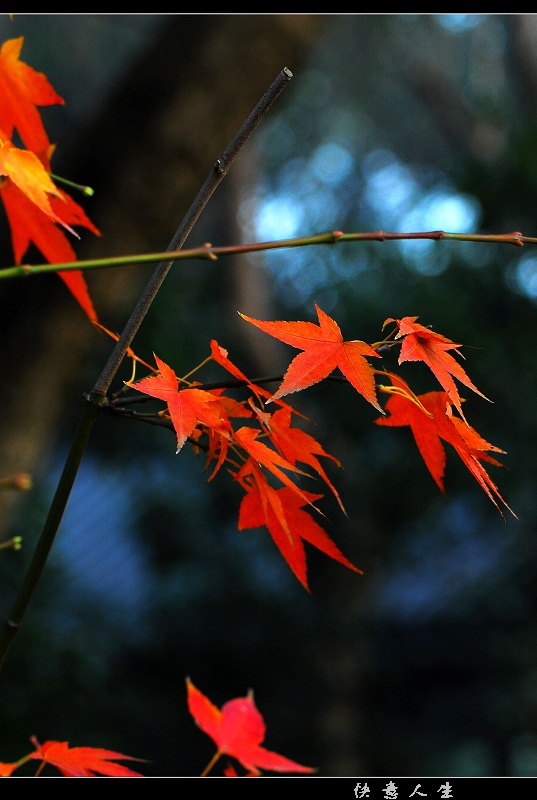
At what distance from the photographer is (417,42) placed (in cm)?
400

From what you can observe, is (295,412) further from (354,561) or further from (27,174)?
(354,561)

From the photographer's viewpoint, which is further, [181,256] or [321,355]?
[321,355]

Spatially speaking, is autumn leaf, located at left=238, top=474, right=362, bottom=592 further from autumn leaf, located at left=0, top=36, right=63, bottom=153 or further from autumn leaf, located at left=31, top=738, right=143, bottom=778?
autumn leaf, located at left=0, top=36, right=63, bottom=153

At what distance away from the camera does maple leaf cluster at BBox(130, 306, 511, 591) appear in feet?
1.14

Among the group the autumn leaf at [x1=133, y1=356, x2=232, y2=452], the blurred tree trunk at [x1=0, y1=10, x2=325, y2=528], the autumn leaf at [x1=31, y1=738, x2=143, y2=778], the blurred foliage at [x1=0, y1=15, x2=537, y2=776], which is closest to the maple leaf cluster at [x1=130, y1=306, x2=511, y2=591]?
the autumn leaf at [x1=133, y1=356, x2=232, y2=452]

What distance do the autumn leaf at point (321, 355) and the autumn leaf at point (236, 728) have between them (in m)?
0.16

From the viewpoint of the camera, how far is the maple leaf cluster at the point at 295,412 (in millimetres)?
349

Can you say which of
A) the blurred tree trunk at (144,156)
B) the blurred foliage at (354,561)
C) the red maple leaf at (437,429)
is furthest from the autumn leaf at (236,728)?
the blurred foliage at (354,561)

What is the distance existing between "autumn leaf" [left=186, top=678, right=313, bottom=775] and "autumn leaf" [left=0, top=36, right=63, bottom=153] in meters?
0.32

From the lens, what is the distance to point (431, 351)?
37 centimetres

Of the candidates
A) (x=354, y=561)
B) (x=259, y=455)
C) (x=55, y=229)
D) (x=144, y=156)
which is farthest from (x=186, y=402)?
(x=354, y=561)

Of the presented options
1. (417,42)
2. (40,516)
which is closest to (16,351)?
(40,516)

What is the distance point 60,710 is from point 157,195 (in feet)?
4.41

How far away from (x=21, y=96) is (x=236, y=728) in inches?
14.5
